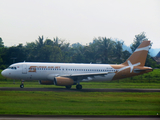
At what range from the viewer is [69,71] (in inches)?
1766

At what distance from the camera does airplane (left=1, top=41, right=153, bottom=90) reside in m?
42.4

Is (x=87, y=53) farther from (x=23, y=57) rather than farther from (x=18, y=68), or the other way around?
(x=18, y=68)

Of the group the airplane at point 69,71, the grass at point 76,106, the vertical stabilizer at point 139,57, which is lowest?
the grass at point 76,106

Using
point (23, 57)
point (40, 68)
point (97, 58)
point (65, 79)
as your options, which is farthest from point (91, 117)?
point (97, 58)

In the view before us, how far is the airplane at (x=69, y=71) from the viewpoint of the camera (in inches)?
1670

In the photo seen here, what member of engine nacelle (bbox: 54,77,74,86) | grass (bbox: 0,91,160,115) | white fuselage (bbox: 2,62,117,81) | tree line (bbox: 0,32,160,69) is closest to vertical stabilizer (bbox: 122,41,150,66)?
white fuselage (bbox: 2,62,117,81)

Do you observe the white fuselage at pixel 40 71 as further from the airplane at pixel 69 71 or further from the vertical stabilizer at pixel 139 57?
the vertical stabilizer at pixel 139 57

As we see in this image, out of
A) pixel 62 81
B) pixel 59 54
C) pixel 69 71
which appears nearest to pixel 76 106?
pixel 62 81

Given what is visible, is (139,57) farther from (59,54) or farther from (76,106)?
(59,54)

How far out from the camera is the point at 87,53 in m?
109

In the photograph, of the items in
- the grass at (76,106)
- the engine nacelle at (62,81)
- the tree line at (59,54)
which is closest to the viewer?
the grass at (76,106)

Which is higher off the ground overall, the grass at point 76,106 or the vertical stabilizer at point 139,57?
the vertical stabilizer at point 139,57

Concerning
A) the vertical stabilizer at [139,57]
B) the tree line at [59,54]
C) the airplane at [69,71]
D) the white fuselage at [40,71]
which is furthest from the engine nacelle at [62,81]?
the tree line at [59,54]

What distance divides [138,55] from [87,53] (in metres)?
61.1
